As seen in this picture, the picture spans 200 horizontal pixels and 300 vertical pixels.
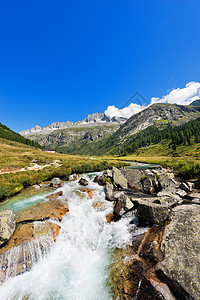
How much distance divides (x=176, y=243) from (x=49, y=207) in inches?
607

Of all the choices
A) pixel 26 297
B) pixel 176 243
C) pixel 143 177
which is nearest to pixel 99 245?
pixel 26 297

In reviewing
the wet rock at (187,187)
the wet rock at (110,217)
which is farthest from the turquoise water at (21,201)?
the wet rock at (187,187)

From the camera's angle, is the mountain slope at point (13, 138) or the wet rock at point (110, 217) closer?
the wet rock at point (110, 217)

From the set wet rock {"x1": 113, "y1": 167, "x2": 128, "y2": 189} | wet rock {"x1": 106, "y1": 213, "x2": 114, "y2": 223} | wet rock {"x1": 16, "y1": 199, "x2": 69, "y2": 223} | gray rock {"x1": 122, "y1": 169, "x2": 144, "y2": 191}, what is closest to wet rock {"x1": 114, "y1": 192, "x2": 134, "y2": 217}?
wet rock {"x1": 106, "y1": 213, "x2": 114, "y2": 223}

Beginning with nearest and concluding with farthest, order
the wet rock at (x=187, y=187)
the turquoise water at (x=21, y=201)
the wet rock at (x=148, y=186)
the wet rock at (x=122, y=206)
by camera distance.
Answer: the wet rock at (x=122, y=206), the turquoise water at (x=21, y=201), the wet rock at (x=187, y=187), the wet rock at (x=148, y=186)

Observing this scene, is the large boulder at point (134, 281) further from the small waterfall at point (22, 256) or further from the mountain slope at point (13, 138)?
the mountain slope at point (13, 138)

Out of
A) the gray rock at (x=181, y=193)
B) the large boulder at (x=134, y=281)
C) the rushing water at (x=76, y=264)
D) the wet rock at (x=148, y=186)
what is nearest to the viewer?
the large boulder at (x=134, y=281)

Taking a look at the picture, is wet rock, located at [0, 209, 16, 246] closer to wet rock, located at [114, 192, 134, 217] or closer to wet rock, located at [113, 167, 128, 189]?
wet rock, located at [114, 192, 134, 217]

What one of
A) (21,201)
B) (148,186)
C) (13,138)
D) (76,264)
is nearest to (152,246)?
(76,264)

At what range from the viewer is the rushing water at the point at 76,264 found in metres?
7.98

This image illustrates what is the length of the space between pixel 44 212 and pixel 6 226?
180 inches

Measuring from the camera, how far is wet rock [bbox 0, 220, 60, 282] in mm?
9344

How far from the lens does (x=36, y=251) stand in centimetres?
1073

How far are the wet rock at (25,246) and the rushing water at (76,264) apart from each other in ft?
1.62
